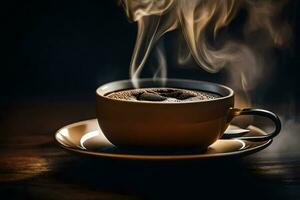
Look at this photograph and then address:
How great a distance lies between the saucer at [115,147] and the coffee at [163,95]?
0.08 meters

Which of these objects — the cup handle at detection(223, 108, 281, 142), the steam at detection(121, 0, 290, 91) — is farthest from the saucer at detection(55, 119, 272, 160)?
the steam at detection(121, 0, 290, 91)

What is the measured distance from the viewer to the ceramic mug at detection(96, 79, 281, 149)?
2.93ft

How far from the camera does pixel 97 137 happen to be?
104 centimetres

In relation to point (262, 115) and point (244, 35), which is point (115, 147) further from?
point (244, 35)

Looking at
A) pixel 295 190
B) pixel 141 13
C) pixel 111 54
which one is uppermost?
pixel 141 13

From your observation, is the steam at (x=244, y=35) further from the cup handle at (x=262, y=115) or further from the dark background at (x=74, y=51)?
the cup handle at (x=262, y=115)

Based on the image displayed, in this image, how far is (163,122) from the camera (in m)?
0.90

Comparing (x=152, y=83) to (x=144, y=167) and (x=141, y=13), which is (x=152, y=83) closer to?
(x=144, y=167)

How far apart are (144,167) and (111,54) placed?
86 cm

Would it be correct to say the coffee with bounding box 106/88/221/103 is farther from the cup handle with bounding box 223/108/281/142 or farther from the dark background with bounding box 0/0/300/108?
the dark background with bounding box 0/0/300/108

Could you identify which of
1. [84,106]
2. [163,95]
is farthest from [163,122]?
[84,106]

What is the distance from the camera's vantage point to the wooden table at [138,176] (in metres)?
0.84

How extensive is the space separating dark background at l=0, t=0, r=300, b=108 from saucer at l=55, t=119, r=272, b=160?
0.59 metres

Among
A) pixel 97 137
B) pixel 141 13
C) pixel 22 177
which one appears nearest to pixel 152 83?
pixel 97 137
